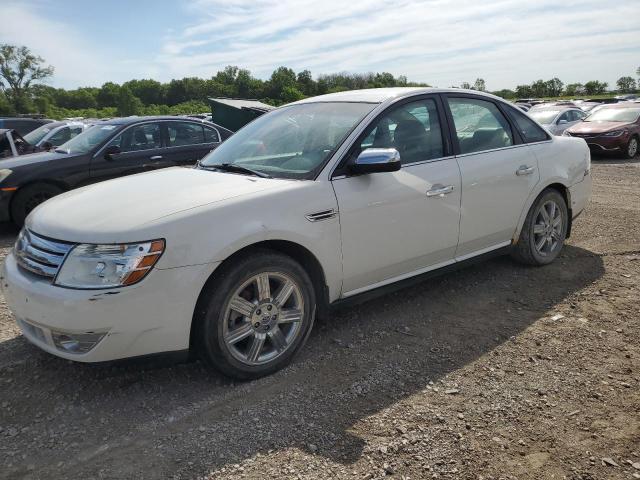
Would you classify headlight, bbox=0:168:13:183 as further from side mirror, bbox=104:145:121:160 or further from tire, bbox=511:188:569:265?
tire, bbox=511:188:569:265

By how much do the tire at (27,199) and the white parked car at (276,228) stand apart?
4.13 m

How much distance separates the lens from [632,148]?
46.7 ft

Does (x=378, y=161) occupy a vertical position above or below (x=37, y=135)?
below

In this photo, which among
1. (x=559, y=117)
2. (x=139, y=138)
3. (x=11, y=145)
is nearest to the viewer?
(x=139, y=138)

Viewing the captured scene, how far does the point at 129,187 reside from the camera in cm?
361

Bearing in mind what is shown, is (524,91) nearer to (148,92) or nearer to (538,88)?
(538,88)

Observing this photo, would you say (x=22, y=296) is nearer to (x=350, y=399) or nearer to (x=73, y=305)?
(x=73, y=305)

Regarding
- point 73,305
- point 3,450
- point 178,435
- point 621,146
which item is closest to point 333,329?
point 178,435

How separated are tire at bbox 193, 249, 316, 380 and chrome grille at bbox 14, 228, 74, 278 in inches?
30.8

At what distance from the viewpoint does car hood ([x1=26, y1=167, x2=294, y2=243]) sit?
2893mm

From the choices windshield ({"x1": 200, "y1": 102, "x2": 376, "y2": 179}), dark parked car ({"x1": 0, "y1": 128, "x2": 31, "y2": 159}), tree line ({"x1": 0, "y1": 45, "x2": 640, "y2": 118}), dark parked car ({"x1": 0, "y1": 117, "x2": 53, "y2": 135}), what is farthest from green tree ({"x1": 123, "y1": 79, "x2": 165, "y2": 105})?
windshield ({"x1": 200, "y1": 102, "x2": 376, "y2": 179})

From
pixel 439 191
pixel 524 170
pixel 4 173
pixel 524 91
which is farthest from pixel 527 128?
pixel 524 91

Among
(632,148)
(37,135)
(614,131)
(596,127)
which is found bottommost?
(632,148)

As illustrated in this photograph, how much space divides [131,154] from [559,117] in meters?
13.6
